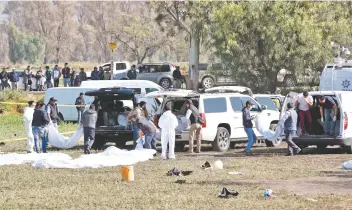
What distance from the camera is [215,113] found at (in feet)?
87.5

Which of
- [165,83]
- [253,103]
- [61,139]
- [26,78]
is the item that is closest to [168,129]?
[253,103]

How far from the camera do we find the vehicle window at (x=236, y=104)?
27.3 metres

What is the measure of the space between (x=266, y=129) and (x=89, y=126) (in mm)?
5107

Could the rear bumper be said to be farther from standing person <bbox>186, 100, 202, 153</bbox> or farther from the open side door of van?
standing person <bbox>186, 100, 202, 153</bbox>

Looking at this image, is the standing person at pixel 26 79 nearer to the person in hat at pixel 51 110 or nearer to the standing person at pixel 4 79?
the standing person at pixel 4 79

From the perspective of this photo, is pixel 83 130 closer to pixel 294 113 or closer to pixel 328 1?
pixel 294 113

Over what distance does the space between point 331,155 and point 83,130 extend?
7.09m

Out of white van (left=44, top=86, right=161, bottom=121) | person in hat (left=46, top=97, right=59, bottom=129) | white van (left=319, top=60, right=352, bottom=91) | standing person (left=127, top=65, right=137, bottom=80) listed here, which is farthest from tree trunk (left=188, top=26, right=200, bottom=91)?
person in hat (left=46, top=97, right=59, bottom=129)

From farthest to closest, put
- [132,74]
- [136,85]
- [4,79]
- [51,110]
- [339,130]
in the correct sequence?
[132,74] < [4,79] < [136,85] < [51,110] < [339,130]

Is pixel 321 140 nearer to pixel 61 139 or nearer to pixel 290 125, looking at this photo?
pixel 290 125

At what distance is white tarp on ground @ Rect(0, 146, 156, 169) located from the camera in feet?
70.7

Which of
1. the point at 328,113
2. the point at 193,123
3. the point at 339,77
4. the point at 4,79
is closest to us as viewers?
the point at 328,113

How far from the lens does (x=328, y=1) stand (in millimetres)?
48312

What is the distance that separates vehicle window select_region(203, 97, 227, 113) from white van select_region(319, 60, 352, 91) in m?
4.90
